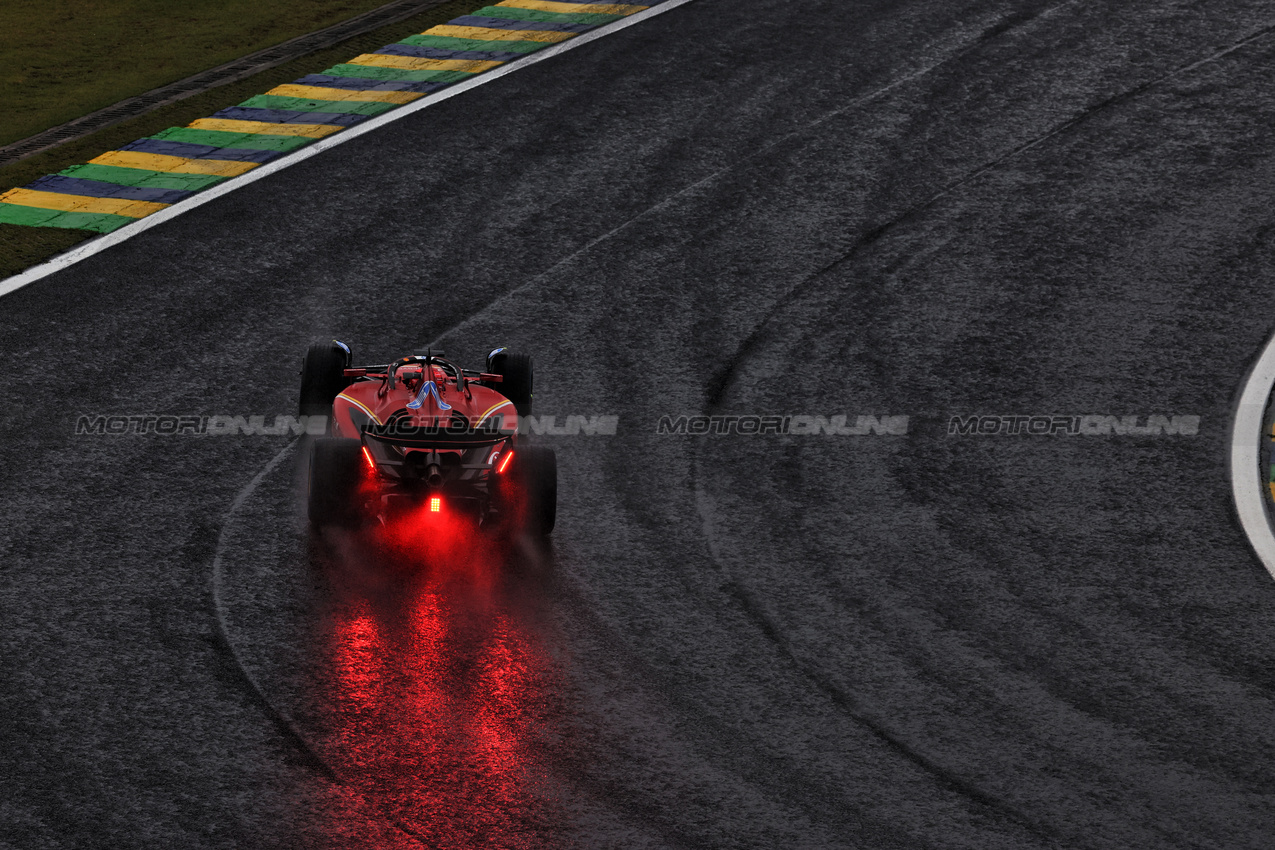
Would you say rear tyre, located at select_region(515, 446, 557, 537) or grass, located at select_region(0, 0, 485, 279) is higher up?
grass, located at select_region(0, 0, 485, 279)

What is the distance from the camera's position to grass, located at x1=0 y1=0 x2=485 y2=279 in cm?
1922

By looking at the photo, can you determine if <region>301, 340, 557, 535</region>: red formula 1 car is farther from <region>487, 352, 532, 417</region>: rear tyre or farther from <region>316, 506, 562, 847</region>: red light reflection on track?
<region>487, 352, 532, 417</region>: rear tyre

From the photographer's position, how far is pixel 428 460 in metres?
13.4

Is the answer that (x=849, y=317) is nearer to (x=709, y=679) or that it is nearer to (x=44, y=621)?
(x=709, y=679)

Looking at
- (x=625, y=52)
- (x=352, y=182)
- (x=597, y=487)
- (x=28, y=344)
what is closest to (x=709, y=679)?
(x=597, y=487)

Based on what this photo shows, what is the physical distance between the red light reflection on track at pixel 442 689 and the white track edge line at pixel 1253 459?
5919mm

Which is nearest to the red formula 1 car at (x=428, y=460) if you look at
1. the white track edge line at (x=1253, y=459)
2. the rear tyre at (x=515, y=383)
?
the rear tyre at (x=515, y=383)

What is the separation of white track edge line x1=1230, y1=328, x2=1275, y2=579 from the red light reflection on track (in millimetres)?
5919
